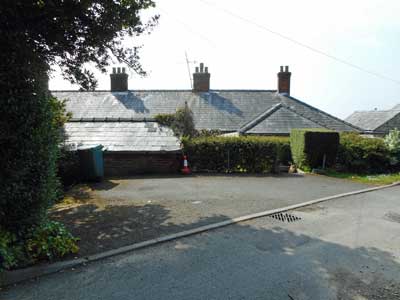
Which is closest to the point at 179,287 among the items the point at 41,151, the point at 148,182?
the point at 41,151

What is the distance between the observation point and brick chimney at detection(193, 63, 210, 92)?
22.6 m

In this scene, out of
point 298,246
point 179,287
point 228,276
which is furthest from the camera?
point 298,246

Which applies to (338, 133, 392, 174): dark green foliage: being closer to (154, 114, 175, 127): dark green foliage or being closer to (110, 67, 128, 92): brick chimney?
(154, 114, 175, 127): dark green foliage

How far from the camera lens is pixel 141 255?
3.87 metres

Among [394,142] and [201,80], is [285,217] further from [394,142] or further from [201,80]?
[201,80]

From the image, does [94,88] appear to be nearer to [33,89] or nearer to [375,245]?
[33,89]

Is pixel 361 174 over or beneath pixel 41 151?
beneath

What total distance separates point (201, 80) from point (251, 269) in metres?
20.6

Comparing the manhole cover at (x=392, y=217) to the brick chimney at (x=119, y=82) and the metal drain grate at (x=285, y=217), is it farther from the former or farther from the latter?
the brick chimney at (x=119, y=82)

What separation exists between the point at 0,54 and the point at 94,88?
2.98 meters

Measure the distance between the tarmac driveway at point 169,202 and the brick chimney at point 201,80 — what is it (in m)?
13.2

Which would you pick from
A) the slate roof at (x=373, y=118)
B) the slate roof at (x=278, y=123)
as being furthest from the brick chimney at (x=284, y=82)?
the slate roof at (x=373, y=118)

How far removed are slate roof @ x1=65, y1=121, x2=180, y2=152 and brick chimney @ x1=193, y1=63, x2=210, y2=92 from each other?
9.94 metres

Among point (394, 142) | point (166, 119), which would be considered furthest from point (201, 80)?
point (394, 142)
